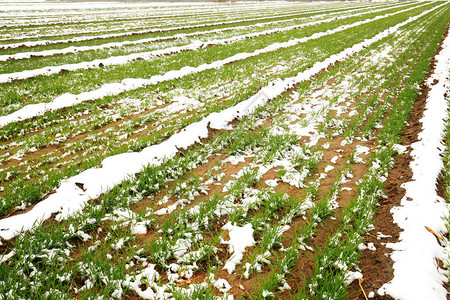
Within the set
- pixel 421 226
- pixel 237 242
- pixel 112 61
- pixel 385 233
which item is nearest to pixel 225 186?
pixel 237 242

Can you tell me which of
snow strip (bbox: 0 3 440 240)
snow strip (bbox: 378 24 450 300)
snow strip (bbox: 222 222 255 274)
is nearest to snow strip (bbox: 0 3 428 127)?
snow strip (bbox: 0 3 440 240)

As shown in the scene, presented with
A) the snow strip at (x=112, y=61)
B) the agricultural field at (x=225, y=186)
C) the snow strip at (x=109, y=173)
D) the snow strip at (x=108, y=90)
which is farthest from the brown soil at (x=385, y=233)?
the snow strip at (x=112, y=61)

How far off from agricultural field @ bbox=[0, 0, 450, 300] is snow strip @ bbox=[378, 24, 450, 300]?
0.06ft

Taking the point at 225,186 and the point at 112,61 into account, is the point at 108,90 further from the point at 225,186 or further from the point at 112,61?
the point at 225,186

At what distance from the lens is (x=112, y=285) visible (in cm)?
223

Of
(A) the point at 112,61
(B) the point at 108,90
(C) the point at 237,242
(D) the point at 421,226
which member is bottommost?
(C) the point at 237,242

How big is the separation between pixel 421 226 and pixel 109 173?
4.39 metres

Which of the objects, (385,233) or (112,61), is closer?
(385,233)

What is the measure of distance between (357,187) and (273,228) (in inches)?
70.4

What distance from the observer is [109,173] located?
369 centimetres

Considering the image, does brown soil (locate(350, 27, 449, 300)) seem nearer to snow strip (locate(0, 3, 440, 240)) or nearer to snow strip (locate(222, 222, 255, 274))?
snow strip (locate(222, 222, 255, 274))

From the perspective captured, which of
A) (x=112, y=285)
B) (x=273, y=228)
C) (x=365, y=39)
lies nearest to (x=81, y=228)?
(x=112, y=285)

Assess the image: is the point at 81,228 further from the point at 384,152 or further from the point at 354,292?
the point at 384,152

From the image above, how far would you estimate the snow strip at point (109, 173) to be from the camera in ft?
9.31
